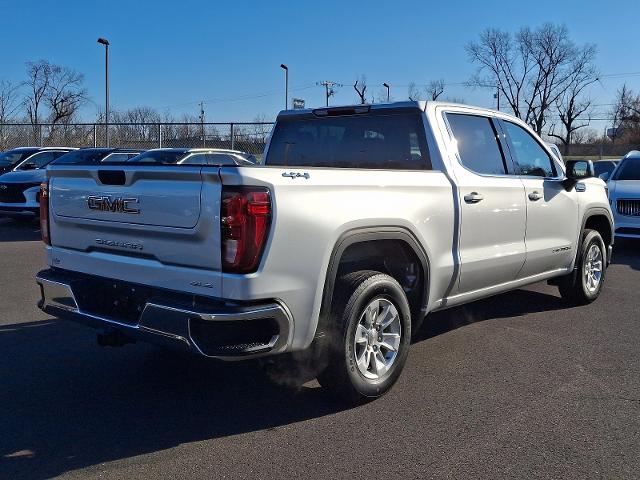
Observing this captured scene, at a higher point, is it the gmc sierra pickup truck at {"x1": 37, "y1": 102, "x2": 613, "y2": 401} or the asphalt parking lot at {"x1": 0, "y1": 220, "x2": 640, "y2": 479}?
the gmc sierra pickup truck at {"x1": 37, "y1": 102, "x2": 613, "y2": 401}

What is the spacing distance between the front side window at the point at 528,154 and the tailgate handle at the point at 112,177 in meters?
3.56

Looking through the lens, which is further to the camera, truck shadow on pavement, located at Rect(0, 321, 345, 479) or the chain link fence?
the chain link fence

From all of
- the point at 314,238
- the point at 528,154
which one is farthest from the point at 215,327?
the point at 528,154

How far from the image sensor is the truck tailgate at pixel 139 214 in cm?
345

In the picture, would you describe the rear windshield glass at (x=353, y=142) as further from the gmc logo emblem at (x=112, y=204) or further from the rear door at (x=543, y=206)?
the gmc logo emblem at (x=112, y=204)

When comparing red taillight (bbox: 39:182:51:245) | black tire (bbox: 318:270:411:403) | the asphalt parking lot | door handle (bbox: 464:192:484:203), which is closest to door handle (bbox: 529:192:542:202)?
door handle (bbox: 464:192:484:203)

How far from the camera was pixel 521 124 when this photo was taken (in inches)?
241

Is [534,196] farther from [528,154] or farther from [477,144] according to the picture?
[477,144]

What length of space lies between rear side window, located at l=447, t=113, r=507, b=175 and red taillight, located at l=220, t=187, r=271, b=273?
89.0 inches

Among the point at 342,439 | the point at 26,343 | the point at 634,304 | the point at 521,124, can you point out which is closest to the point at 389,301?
the point at 342,439

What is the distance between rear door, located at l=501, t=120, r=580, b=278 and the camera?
5777 mm

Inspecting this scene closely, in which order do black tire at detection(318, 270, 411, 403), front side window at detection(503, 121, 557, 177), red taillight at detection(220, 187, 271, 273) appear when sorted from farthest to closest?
front side window at detection(503, 121, 557, 177)
black tire at detection(318, 270, 411, 403)
red taillight at detection(220, 187, 271, 273)

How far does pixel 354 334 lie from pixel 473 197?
5.37 feet

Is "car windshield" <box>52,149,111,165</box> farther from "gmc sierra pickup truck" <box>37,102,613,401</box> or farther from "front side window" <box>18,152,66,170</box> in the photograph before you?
"gmc sierra pickup truck" <box>37,102,613,401</box>
